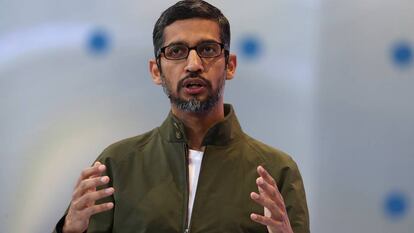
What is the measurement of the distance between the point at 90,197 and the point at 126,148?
349 millimetres

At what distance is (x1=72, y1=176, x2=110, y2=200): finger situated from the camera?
3.94 ft

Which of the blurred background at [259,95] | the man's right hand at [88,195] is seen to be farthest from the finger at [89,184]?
the blurred background at [259,95]

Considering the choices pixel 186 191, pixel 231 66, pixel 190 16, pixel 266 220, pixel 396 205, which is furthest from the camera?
pixel 396 205

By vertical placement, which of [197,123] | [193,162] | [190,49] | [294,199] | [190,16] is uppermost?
[190,16]

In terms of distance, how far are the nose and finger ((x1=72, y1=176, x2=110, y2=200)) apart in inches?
16.9

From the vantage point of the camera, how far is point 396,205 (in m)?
1.82

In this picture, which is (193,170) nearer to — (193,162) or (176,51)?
(193,162)

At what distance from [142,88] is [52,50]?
0.37 metres

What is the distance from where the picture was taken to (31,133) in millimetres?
1831

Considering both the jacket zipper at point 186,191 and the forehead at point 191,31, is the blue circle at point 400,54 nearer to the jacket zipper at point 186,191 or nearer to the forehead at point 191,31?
the forehead at point 191,31

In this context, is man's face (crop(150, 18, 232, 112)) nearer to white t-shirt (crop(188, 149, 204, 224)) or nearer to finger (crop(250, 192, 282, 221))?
white t-shirt (crop(188, 149, 204, 224))

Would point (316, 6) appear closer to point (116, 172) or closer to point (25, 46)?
point (116, 172)

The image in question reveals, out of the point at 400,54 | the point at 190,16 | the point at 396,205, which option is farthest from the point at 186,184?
the point at 400,54

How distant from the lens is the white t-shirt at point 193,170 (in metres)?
1.45
